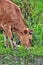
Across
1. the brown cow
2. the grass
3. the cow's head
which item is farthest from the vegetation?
the brown cow

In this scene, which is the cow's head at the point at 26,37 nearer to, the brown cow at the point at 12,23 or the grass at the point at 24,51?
the brown cow at the point at 12,23

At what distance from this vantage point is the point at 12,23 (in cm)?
1397

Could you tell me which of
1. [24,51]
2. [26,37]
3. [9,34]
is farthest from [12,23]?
[24,51]

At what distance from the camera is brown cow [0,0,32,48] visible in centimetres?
1394

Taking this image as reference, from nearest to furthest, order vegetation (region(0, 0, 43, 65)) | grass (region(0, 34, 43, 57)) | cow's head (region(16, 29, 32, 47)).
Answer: grass (region(0, 34, 43, 57)), vegetation (region(0, 0, 43, 65)), cow's head (region(16, 29, 32, 47))

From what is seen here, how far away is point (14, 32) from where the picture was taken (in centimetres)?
1434

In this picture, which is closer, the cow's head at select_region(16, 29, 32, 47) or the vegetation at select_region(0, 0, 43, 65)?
the vegetation at select_region(0, 0, 43, 65)

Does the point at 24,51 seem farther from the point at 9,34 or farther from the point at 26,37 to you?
the point at 9,34

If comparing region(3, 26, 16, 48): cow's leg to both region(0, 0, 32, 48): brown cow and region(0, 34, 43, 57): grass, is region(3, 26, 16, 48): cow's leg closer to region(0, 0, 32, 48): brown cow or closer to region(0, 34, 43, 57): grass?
region(0, 0, 32, 48): brown cow

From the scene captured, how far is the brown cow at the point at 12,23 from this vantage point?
1394 cm

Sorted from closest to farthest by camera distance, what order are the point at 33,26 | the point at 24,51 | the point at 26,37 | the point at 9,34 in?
the point at 24,51 < the point at 26,37 < the point at 9,34 < the point at 33,26

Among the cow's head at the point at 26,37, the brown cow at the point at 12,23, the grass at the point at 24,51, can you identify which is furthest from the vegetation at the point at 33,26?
the brown cow at the point at 12,23

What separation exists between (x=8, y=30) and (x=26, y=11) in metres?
3.48

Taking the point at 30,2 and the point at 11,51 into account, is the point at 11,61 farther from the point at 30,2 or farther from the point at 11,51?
the point at 30,2
